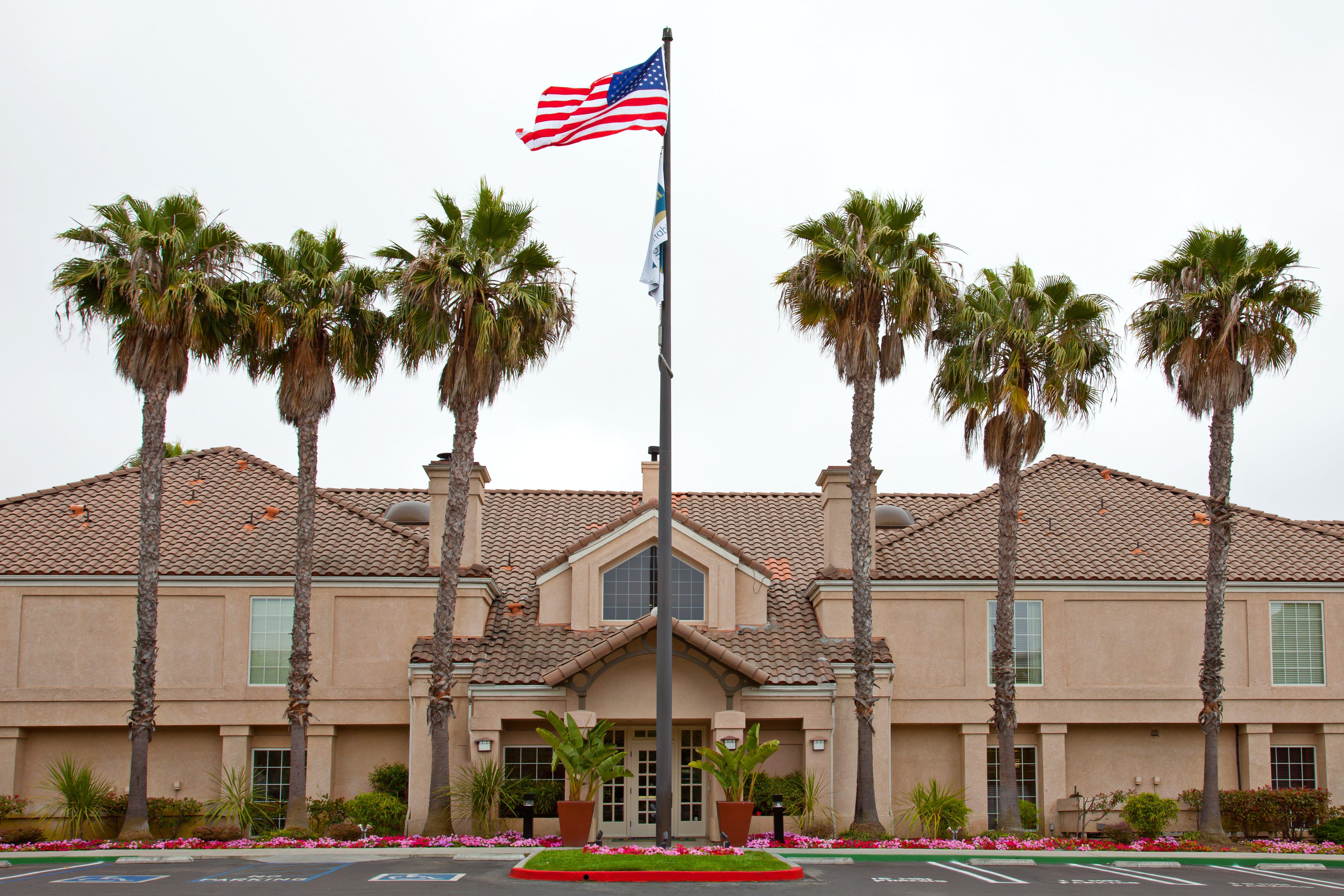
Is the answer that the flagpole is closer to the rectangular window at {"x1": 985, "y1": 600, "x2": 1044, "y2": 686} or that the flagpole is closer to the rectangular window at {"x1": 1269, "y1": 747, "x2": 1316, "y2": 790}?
the rectangular window at {"x1": 985, "y1": 600, "x2": 1044, "y2": 686}

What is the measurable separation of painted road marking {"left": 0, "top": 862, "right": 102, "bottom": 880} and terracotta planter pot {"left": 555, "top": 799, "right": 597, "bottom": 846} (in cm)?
747

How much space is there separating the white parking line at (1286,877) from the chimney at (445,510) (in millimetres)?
15928

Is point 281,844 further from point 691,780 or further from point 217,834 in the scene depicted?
point 691,780

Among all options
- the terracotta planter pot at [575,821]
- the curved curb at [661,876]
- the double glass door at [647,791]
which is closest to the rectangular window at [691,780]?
the double glass door at [647,791]

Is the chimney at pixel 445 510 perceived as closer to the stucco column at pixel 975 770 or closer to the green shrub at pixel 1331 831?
the stucco column at pixel 975 770

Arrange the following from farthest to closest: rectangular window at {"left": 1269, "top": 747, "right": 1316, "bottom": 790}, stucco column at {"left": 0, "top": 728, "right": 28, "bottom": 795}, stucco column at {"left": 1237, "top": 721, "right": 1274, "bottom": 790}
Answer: rectangular window at {"left": 1269, "top": 747, "right": 1316, "bottom": 790}
stucco column at {"left": 1237, "top": 721, "right": 1274, "bottom": 790}
stucco column at {"left": 0, "top": 728, "right": 28, "bottom": 795}

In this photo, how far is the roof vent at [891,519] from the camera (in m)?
30.7

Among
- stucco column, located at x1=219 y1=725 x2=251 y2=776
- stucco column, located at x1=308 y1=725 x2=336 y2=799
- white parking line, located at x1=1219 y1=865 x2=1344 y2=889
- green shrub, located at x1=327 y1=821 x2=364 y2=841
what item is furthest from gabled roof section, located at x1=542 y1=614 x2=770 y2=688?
white parking line, located at x1=1219 y1=865 x2=1344 y2=889

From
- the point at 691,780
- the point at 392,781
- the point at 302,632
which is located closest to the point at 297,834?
the point at 392,781

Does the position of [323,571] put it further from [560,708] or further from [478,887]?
[478,887]

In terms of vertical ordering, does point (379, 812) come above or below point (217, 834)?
above

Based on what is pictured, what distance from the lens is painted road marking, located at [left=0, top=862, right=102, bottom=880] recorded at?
692 inches

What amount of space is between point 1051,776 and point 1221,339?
990 centimetres

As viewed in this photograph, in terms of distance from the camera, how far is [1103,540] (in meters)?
28.5
